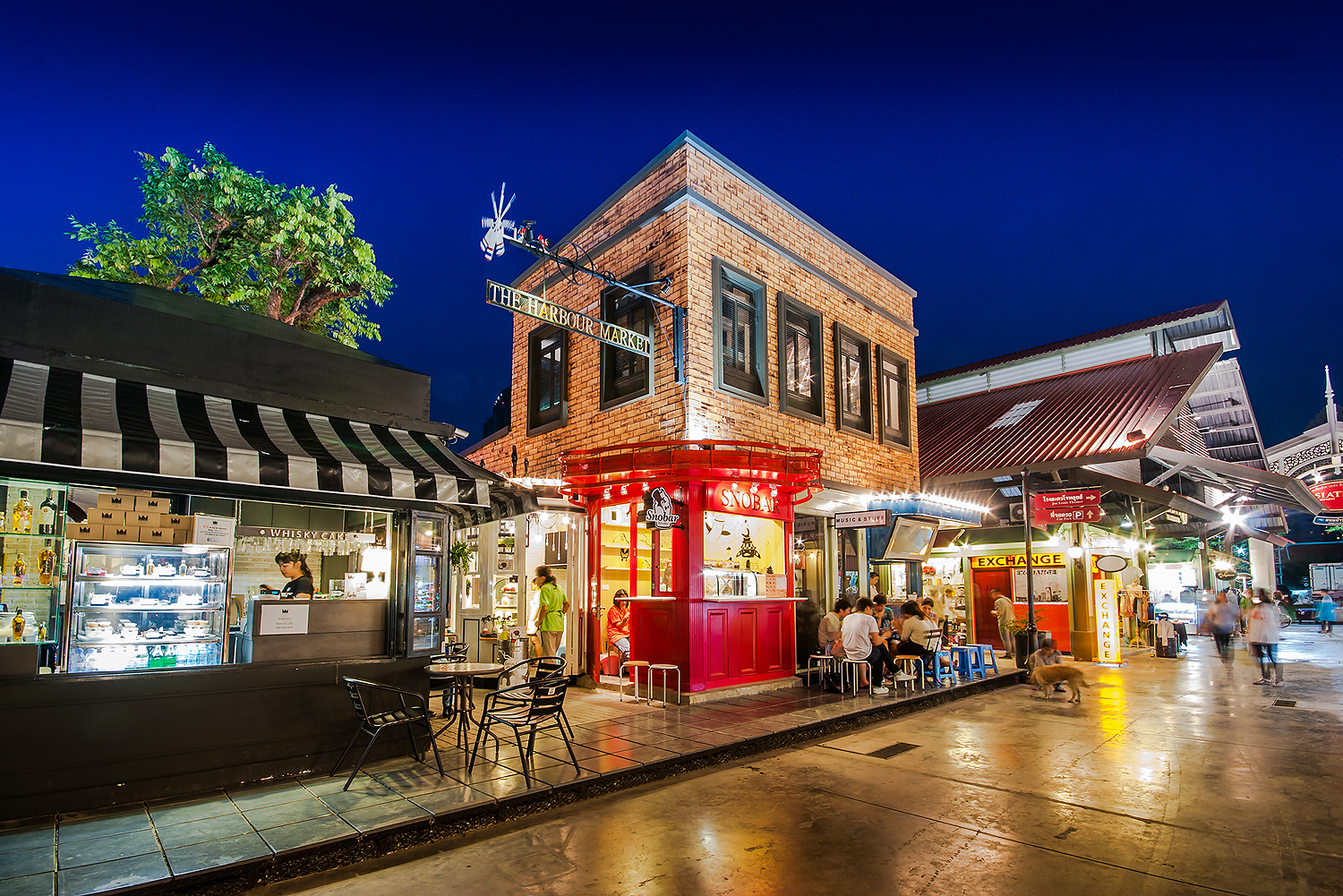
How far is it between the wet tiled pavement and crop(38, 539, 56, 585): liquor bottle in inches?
77.0

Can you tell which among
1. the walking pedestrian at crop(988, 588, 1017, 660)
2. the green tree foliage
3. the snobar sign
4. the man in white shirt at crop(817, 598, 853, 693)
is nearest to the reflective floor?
the man in white shirt at crop(817, 598, 853, 693)

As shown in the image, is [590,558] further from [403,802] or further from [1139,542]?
[1139,542]

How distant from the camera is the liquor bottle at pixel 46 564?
6.34 m

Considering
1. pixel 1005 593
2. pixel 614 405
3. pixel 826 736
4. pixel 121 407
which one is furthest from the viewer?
pixel 1005 593

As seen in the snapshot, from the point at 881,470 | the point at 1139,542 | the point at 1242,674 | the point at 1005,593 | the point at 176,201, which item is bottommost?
the point at 1242,674

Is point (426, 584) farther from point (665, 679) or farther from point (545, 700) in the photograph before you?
point (665, 679)

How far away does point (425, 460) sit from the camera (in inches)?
312

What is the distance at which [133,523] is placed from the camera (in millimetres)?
6754

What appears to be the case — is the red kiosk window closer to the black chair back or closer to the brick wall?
the brick wall

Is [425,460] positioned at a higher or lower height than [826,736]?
higher

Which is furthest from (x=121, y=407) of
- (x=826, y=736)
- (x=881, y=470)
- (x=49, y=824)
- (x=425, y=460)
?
(x=881, y=470)

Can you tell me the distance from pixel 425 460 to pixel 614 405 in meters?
4.46

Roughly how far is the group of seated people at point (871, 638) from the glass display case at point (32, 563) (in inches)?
376

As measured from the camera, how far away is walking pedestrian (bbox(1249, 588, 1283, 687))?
1358 cm
